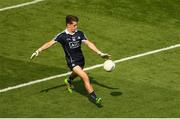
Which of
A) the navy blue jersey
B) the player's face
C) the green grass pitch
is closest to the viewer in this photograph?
the green grass pitch

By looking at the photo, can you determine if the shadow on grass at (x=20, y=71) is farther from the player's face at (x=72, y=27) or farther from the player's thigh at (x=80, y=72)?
the player's face at (x=72, y=27)

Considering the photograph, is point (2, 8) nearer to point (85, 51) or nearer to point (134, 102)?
point (85, 51)

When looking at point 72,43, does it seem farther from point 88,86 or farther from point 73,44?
point 88,86

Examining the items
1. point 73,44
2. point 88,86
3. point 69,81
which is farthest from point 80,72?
point 69,81

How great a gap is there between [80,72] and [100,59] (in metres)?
3.49

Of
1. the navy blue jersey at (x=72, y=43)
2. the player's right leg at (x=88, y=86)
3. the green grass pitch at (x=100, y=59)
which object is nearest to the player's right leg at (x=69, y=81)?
the green grass pitch at (x=100, y=59)

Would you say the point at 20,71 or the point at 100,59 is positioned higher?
the point at 20,71

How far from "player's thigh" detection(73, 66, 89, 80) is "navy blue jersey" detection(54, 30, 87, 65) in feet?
0.61

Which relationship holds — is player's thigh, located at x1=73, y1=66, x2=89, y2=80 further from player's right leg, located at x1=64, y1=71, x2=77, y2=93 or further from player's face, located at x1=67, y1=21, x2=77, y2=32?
player's face, located at x1=67, y1=21, x2=77, y2=32

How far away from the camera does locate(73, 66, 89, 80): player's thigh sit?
14.1 metres

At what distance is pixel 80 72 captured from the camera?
1426cm

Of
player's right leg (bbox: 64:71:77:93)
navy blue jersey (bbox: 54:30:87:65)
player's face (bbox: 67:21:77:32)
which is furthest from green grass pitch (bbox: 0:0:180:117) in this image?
player's face (bbox: 67:21:77:32)

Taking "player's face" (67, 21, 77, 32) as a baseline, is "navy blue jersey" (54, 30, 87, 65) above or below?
below

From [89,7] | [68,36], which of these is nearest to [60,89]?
[68,36]
